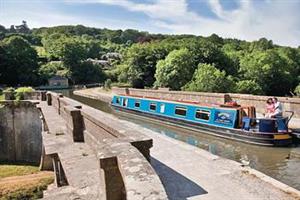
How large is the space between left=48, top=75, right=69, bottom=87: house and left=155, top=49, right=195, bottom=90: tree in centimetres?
2990

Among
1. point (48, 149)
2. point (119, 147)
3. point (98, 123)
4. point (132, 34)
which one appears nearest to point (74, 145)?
point (48, 149)

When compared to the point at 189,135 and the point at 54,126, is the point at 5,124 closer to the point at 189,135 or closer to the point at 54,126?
the point at 54,126

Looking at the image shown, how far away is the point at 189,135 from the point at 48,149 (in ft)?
33.5

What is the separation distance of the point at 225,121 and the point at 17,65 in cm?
4659

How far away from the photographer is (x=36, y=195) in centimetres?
1192

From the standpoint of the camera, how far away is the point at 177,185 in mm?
5660

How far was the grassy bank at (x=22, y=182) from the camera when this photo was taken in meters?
12.0

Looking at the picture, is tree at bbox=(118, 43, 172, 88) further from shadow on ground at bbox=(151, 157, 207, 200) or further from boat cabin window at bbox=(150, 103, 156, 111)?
shadow on ground at bbox=(151, 157, 207, 200)

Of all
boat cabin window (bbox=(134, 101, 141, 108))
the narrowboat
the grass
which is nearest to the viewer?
the narrowboat

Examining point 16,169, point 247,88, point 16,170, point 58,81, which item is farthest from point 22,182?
point 58,81

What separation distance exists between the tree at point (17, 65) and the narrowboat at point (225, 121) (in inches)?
1476

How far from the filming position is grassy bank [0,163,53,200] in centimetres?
1196

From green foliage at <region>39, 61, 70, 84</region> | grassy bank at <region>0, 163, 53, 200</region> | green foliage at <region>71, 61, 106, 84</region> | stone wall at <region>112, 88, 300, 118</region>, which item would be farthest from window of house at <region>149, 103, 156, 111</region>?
green foliage at <region>71, 61, 106, 84</region>

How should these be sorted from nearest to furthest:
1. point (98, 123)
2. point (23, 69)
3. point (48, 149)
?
point (98, 123), point (48, 149), point (23, 69)
